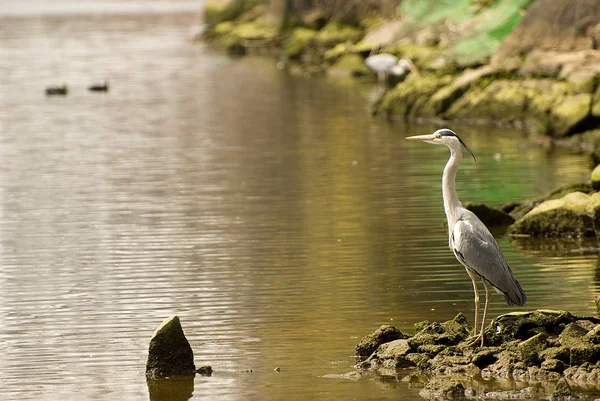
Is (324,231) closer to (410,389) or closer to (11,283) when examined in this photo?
(11,283)

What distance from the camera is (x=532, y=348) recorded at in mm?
11273

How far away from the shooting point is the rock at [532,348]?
11.2m

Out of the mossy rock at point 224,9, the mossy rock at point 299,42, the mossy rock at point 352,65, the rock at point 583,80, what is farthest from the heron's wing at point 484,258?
the mossy rock at point 224,9

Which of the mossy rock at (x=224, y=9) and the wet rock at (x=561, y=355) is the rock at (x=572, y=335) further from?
the mossy rock at (x=224, y=9)

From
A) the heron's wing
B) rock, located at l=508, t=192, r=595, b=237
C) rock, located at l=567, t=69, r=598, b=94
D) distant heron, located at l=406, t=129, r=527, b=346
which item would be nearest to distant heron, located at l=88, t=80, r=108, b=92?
rock, located at l=567, t=69, r=598, b=94

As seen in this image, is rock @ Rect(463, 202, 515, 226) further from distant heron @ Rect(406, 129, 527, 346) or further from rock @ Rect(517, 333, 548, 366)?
rock @ Rect(517, 333, 548, 366)

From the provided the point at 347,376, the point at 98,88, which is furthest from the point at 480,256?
the point at 98,88

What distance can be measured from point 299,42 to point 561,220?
3751cm

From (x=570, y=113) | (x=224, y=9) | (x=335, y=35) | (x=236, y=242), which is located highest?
(x=224, y=9)

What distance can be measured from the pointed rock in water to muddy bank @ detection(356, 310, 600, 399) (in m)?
1.59

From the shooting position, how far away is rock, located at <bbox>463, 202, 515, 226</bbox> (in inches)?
751

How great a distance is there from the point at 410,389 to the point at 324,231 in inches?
323

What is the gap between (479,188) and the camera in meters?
22.5

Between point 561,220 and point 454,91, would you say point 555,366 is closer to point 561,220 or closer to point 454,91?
point 561,220
